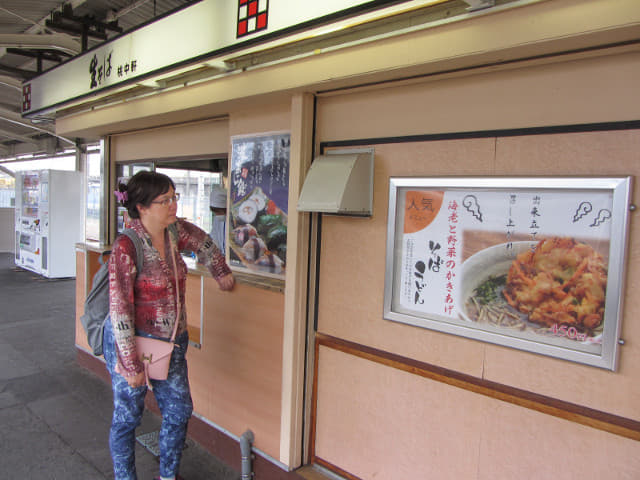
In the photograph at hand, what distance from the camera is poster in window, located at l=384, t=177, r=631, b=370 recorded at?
5.22 feet

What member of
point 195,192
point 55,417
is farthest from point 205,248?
point 195,192

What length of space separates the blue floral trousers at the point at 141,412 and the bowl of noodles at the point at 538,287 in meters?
1.58

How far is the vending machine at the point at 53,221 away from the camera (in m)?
8.81

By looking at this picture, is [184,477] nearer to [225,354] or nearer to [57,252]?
[225,354]

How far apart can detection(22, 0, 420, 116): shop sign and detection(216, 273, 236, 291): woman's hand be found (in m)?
1.32

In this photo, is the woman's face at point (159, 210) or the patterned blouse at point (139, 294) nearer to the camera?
the patterned blouse at point (139, 294)

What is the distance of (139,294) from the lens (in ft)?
7.31

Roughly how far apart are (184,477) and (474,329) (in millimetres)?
2121

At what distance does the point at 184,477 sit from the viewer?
2764 mm

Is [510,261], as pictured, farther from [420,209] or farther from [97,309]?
[97,309]

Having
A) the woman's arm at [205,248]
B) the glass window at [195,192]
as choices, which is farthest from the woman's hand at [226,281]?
the glass window at [195,192]

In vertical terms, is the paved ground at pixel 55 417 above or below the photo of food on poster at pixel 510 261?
below

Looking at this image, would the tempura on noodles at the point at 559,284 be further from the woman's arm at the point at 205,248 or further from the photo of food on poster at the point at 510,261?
the woman's arm at the point at 205,248

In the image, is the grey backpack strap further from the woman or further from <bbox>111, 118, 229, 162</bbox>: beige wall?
<bbox>111, 118, 229, 162</bbox>: beige wall
